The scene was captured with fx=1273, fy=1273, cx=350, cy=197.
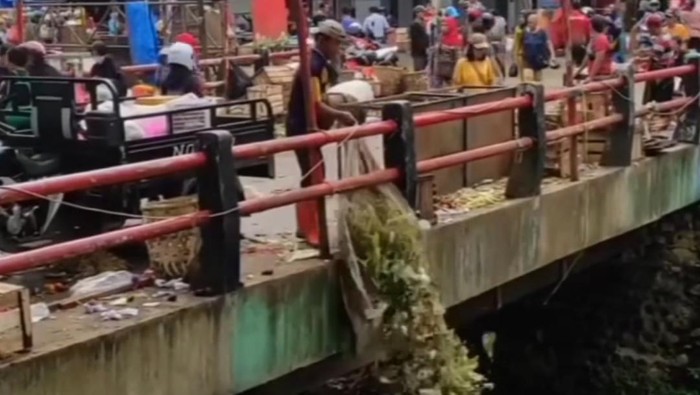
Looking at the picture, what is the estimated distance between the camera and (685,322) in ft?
42.4

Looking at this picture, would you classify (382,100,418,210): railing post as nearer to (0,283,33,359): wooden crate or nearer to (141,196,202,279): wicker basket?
(141,196,202,279): wicker basket

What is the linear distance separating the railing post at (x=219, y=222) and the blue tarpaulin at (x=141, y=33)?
1121cm

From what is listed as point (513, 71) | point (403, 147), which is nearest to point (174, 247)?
point (403, 147)

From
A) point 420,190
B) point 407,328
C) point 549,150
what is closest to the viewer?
point 407,328

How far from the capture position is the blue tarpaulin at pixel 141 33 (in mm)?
17516

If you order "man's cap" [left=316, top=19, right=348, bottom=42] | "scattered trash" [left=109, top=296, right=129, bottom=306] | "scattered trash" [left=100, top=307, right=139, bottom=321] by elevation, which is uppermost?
"man's cap" [left=316, top=19, right=348, bottom=42]

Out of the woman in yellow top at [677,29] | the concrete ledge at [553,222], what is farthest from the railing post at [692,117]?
the woman in yellow top at [677,29]

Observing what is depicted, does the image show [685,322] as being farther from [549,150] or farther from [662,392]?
[549,150]

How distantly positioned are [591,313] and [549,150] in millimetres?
3250

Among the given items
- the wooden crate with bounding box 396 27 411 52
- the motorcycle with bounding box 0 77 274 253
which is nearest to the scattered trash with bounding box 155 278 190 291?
the motorcycle with bounding box 0 77 274 253

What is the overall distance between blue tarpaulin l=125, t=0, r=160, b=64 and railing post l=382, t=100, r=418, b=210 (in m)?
10.0

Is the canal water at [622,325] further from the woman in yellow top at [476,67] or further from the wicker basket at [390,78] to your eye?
the wicker basket at [390,78]

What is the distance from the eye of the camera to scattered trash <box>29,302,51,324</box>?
6.09m

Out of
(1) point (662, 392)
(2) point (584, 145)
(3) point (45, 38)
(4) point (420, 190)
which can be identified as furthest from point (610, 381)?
(3) point (45, 38)
